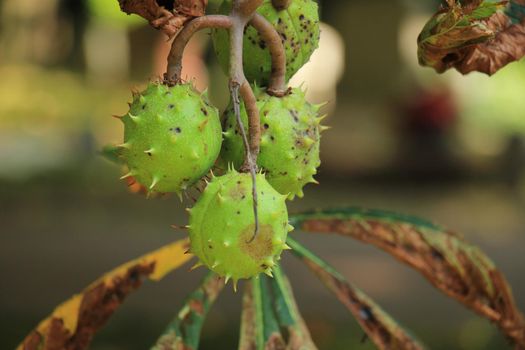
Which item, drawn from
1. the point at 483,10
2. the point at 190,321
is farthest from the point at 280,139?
the point at 190,321

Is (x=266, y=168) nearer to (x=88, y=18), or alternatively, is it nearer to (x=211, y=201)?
(x=211, y=201)

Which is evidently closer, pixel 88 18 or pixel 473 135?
pixel 473 135

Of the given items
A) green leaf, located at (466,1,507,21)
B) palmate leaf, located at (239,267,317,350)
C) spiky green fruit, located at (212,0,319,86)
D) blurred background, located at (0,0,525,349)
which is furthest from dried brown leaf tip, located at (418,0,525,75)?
blurred background, located at (0,0,525,349)

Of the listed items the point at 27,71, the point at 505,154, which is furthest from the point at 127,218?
the point at 27,71

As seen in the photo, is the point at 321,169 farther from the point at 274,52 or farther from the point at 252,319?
the point at 274,52

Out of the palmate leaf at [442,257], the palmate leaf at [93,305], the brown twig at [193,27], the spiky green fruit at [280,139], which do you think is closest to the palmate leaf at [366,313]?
the palmate leaf at [442,257]

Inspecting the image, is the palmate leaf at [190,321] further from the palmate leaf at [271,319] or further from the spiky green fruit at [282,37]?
the spiky green fruit at [282,37]
